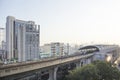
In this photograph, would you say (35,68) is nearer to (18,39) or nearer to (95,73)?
(95,73)

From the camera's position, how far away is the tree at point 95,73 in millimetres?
18016

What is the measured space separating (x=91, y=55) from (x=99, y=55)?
3.02 meters

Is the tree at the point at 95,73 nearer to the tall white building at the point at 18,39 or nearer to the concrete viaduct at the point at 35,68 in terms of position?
the concrete viaduct at the point at 35,68

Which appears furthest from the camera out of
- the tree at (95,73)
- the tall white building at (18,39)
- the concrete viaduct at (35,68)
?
the tall white building at (18,39)

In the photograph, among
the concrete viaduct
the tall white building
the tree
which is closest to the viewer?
the concrete viaduct

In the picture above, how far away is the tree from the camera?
709 inches

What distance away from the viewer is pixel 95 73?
18.2 meters

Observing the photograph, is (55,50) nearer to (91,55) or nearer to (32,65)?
(91,55)

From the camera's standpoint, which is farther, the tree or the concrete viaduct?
the tree

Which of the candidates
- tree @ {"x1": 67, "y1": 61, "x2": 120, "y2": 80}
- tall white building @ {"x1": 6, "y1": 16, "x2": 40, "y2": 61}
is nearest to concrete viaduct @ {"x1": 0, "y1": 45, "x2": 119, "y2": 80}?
tree @ {"x1": 67, "y1": 61, "x2": 120, "y2": 80}

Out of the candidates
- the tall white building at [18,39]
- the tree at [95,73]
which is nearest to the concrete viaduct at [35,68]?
the tree at [95,73]

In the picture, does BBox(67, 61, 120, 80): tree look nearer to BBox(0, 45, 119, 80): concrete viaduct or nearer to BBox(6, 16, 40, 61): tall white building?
BBox(0, 45, 119, 80): concrete viaduct

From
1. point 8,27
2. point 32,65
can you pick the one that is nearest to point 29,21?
point 8,27

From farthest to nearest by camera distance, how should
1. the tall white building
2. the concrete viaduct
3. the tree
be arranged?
the tall white building < the tree < the concrete viaduct
